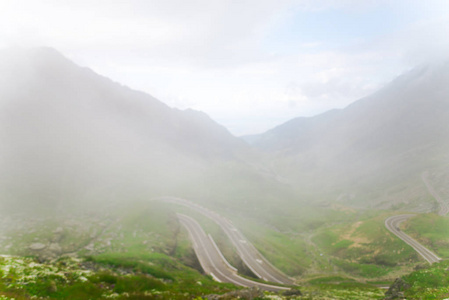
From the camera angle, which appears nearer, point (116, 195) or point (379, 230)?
point (379, 230)

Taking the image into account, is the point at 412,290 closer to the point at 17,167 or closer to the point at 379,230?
the point at 379,230

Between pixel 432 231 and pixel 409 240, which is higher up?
pixel 432 231

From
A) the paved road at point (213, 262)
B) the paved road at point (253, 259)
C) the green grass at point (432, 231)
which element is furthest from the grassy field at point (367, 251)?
the paved road at point (213, 262)

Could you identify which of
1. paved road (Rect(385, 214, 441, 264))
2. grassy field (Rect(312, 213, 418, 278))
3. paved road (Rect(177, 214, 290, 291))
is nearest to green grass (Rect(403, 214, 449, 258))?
paved road (Rect(385, 214, 441, 264))

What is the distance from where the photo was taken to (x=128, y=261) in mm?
66562

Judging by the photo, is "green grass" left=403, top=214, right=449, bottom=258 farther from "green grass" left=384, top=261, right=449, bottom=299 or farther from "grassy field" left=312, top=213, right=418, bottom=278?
"green grass" left=384, top=261, right=449, bottom=299

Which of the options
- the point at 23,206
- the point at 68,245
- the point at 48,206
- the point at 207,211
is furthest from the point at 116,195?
the point at 68,245

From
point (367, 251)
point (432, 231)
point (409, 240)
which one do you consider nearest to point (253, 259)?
point (367, 251)

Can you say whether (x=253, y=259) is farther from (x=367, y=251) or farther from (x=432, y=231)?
(x=432, y=231)

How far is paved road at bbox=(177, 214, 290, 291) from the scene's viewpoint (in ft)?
253

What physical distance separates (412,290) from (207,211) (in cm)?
15285

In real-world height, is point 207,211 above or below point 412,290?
below

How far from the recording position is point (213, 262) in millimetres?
93938

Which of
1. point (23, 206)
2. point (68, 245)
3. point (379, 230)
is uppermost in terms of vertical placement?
point (23, 206)
